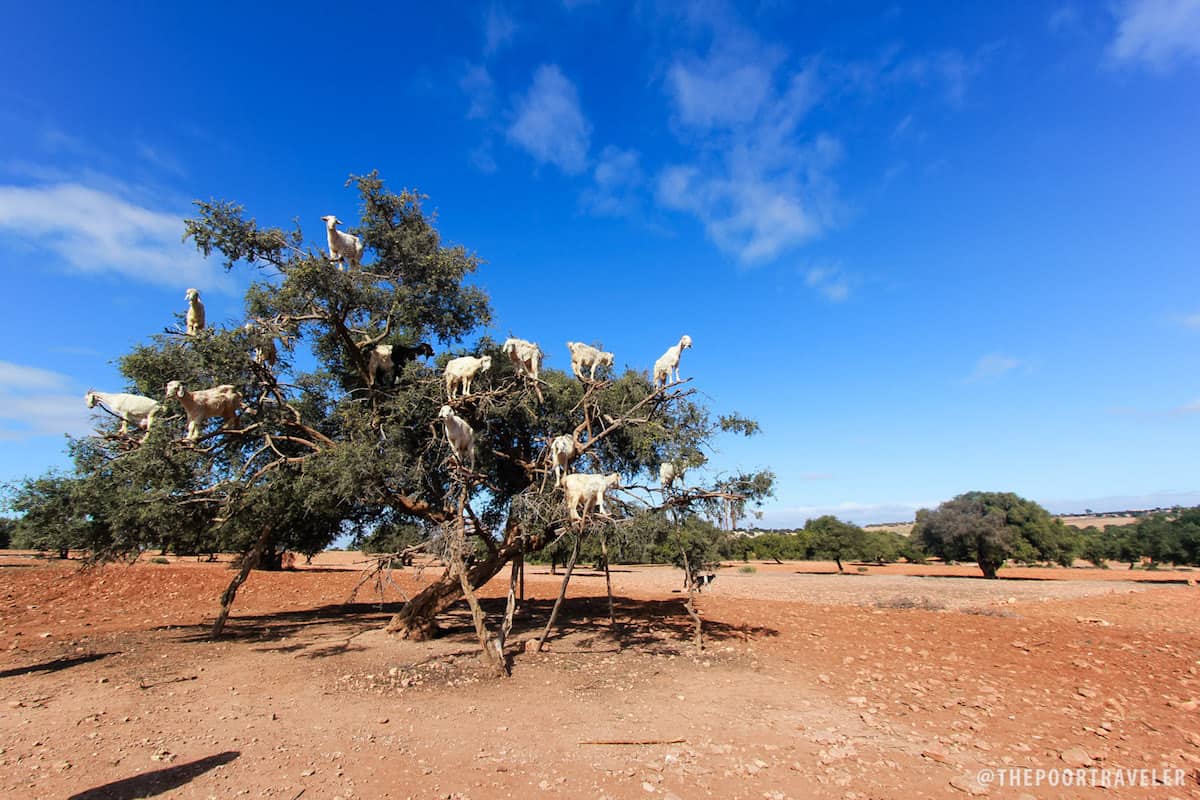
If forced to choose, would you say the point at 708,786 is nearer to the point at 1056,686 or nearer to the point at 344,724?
the point at 344,724

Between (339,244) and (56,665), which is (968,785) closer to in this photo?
(339,244)

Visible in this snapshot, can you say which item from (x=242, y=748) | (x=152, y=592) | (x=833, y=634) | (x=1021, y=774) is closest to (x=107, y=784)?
(x=242, y=748)

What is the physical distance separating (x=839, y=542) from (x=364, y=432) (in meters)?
50.4

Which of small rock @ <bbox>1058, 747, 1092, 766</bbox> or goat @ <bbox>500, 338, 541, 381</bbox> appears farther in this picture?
goat @ <bbox>500, 338, 541, 381</bbox>

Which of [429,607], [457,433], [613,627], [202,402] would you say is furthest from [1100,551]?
[202,402]

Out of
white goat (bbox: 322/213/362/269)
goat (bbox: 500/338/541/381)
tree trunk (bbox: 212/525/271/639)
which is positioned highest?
white goat (bbox: 322/213/362/269)

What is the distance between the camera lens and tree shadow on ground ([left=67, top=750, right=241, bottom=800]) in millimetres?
4805

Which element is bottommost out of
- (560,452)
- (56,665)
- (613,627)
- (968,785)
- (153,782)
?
(968,785)

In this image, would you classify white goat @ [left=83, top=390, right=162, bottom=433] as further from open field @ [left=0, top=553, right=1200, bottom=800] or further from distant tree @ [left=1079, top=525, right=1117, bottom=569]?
distant tree @ [left=1079, top=525, right=1117, bottom=569]

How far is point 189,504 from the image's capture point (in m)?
10.4

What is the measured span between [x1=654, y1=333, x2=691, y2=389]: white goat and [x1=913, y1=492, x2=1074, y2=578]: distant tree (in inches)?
1599

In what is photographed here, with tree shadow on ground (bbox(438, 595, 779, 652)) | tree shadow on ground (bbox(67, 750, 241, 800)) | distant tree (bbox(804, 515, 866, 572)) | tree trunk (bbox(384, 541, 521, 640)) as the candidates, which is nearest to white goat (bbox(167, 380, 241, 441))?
tree shadow on ground (bbox(67, 750, 241, 800))

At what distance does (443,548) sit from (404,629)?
416 cm

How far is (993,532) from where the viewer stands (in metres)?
39.5
